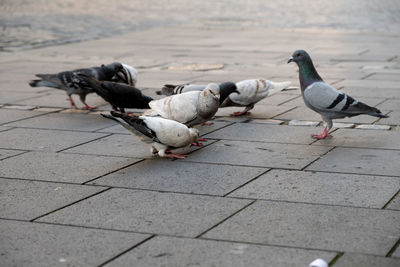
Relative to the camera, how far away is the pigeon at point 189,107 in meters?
7.11

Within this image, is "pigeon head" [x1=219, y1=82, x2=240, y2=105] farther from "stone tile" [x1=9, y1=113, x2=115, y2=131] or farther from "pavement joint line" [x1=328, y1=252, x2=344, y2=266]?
"pavement joint line" [x1=328, y1=252, x2=344, y2=266]

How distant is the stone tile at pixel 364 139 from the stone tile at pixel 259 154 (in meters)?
0.30

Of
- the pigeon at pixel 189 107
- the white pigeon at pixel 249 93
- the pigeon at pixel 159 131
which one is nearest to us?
the pigeon at pixel 159 131

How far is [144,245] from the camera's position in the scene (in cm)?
453

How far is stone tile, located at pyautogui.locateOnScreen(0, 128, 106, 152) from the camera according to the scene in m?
7.24

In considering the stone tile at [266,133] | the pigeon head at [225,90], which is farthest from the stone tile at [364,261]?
the pigeon head at [225,90]

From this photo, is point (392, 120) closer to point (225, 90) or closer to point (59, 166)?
point (225, 90)

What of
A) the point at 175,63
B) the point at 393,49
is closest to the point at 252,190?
the point at 175,63

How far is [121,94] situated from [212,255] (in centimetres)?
413

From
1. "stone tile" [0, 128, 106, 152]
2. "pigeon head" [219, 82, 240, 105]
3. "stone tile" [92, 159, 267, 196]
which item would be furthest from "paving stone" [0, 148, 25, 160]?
"pigeon head" [219, 82, 240, 105]

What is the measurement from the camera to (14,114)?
8.85 metres

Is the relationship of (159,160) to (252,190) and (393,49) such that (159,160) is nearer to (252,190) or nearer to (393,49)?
(252,190)

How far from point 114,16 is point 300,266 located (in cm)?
1897

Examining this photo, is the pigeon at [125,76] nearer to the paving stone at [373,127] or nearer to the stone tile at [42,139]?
the stone tile at [42,139]
